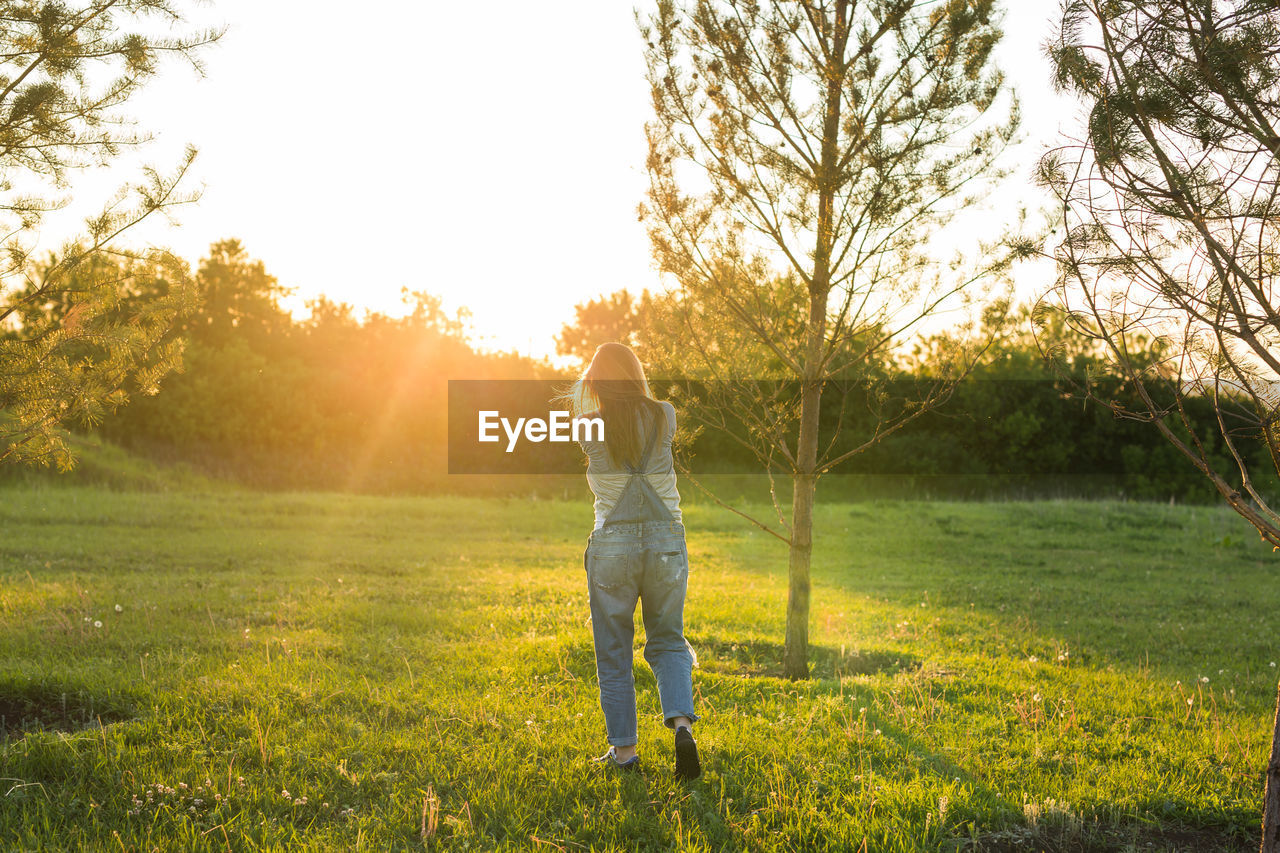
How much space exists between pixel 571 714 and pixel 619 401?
208 centimetres

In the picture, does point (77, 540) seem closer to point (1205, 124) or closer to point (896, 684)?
point (896, 684)

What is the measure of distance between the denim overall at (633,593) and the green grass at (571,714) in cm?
40

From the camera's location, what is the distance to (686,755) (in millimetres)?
3947

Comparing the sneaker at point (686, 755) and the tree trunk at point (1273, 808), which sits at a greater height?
the tree trunk at point (1273, 808)

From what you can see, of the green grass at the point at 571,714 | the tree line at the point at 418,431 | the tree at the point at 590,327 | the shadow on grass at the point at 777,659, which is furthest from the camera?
the tree at the point at 590,327

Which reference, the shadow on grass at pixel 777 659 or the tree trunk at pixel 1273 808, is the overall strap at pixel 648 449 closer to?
the tree trunk at pixel 1273 808

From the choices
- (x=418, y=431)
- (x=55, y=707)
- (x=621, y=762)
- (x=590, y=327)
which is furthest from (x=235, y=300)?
(x=621, y=762)

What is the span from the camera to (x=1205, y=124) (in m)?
3.19

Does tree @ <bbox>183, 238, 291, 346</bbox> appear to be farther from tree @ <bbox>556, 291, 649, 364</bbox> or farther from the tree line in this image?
tree @ <bbox>556, 291, 649, 364</bbox>

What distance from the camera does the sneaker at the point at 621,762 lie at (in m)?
4.12

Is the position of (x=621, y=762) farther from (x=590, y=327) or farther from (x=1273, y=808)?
(x=590, y=327)

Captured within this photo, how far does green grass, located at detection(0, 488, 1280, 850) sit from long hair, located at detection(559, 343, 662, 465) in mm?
1597

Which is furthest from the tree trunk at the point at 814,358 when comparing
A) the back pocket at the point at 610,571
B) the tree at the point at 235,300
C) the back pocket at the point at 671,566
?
the tree at the point at 235,300

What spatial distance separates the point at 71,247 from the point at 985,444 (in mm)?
31051
